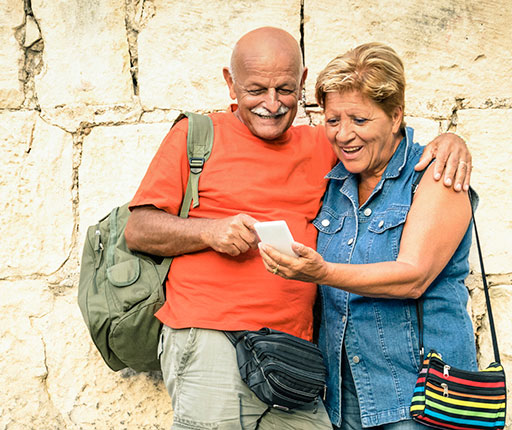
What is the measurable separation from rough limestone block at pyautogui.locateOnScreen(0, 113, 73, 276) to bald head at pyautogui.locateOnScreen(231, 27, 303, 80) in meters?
1.02

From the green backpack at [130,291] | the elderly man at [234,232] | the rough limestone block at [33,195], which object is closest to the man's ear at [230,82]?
the elderly man at [234,232]

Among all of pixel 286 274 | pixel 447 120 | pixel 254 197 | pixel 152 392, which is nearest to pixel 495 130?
pixel 447 120

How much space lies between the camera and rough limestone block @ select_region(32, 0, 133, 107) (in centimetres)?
274

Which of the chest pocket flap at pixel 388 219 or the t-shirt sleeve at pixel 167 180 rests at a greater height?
the t-shirt sleeve at pixel 167 180

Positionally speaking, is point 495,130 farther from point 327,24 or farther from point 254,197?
point 254,197

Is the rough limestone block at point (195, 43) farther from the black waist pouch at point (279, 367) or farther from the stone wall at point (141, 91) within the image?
the black waist pouch at point (279, 367)

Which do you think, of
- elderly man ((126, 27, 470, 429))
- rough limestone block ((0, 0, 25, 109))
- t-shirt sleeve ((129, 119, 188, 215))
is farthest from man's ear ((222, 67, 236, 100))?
rough limestone block ((0, 0, 25, 109))

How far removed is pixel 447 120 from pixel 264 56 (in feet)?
3.51

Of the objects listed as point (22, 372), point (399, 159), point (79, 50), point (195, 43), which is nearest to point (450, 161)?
point (399, 159)

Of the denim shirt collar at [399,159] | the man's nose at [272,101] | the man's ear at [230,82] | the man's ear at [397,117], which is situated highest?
the man's ear at [230,82]

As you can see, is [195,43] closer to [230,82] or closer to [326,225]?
[230,82]

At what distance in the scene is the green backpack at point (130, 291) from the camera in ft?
7.00

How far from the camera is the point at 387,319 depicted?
1992mm

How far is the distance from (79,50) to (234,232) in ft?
4.62
